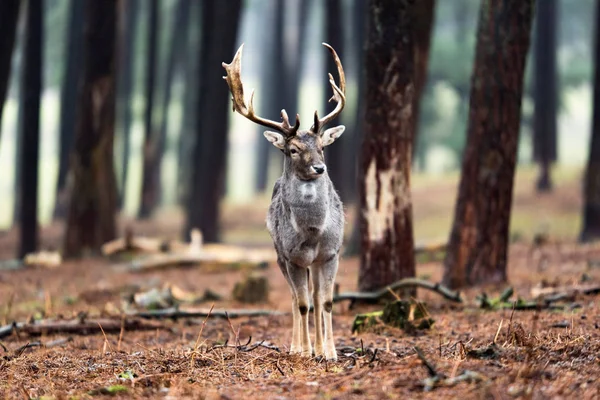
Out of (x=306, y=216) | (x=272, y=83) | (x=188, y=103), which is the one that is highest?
Result: (x=272, y=83)

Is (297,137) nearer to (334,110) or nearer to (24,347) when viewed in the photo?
(334,110)

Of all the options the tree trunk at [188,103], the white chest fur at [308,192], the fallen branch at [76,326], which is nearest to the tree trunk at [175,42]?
the tree trunk at [188,103]

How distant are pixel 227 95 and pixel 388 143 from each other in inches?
549

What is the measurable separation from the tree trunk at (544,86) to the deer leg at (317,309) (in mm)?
24704

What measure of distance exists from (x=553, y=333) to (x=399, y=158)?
4059 millimetres

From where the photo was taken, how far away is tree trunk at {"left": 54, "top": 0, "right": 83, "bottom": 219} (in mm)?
34375

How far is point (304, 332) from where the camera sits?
8688mm

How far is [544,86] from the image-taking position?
33.8 metres

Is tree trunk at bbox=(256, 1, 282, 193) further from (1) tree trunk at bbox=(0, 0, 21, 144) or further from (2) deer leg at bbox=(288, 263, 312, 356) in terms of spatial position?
(2) deer leg at bbox=(288, 263, 312, 356)

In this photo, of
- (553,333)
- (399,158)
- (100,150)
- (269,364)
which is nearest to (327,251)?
(269,364)

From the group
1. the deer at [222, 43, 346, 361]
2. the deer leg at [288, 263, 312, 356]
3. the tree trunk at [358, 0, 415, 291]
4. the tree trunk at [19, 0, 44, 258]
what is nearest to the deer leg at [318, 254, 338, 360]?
the deer at [222, 43, 346, 361]

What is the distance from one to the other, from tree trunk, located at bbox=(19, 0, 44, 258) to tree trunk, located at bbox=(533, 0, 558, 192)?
692 inches

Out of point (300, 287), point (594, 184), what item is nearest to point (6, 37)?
point (300, 287)

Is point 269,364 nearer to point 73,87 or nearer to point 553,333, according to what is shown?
point 553,333
